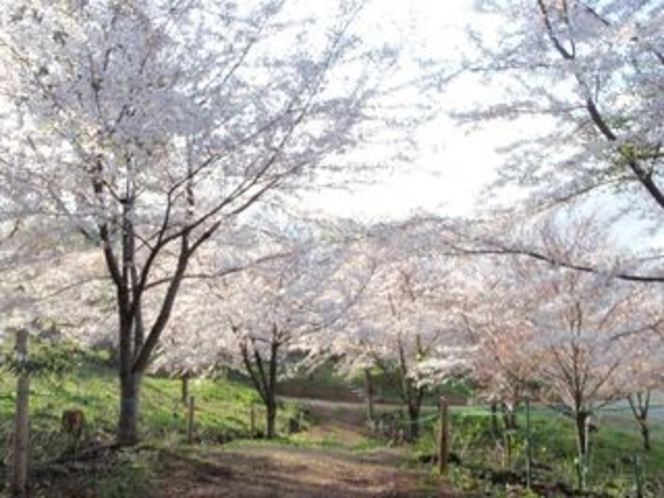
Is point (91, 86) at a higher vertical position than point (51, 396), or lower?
higher

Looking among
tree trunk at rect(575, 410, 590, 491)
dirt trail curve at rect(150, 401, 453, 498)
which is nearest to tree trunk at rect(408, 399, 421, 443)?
tree trunk at rect(575, 410, 590, 491)

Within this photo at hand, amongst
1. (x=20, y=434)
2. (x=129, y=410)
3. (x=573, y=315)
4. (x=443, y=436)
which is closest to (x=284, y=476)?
(x=129, y=410)

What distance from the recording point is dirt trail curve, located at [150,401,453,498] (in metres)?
8.36

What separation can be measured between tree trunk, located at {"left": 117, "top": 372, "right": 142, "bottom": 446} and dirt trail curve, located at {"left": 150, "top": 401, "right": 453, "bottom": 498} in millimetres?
636

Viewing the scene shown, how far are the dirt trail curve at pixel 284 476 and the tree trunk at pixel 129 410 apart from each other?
2.08ft

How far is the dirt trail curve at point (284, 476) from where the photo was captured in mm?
8359

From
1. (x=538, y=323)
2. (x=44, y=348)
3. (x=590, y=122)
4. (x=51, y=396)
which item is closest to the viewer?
(x=590, y=122)

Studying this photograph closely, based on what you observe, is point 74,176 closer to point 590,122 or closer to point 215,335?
point 590,122

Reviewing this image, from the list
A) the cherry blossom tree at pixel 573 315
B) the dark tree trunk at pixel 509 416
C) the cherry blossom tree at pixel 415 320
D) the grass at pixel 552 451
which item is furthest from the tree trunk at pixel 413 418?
the cherry blossom tree at pixel 573 315

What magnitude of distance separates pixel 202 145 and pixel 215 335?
9.39 metres

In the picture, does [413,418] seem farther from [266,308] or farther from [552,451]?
[266,308]

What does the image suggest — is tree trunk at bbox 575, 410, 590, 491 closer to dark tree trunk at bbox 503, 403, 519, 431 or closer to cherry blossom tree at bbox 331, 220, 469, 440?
dark tree trunk at bbox 503, 403, 519, 431

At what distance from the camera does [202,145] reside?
9086 millimetres

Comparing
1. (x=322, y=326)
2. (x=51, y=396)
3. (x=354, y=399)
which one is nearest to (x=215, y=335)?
(x=322, y=326)
